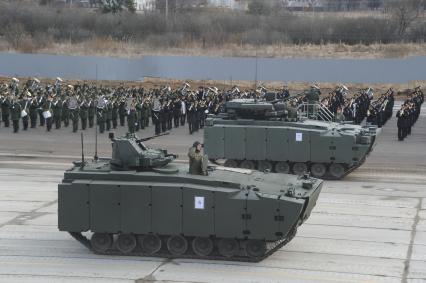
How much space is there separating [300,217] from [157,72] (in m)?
41.5

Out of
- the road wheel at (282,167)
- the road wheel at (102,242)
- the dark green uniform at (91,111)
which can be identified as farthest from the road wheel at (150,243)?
the dark green uniform at (91,111)

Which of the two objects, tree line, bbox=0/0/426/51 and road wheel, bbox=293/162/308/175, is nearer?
road wheel, bbox=293/162/308/175

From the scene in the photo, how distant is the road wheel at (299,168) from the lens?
25.3 metres

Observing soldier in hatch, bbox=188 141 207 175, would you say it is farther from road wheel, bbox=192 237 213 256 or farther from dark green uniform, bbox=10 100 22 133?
dark green uniform, bbox=10 100 22 133

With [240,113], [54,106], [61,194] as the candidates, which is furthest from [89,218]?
[54,106]

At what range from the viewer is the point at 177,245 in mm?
16109

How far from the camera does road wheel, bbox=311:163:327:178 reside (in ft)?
82.6

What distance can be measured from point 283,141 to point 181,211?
9.69 metres

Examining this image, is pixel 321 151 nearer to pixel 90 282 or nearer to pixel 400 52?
pixel 90 282

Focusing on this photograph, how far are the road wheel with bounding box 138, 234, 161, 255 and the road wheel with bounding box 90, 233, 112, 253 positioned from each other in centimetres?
60

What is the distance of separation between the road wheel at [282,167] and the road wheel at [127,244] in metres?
9.89

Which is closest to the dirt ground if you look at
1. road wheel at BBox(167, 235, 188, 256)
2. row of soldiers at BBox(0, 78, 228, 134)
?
row of soldiers at BBox(0, 78, 228, 134)

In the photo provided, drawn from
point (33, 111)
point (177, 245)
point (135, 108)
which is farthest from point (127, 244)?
point (33, 111)

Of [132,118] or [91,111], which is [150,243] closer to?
[132,118]
